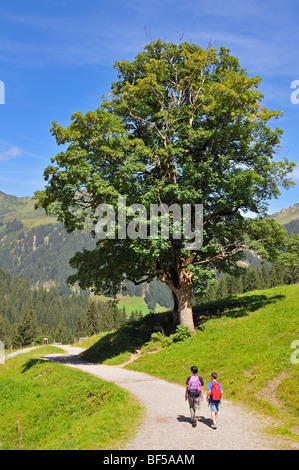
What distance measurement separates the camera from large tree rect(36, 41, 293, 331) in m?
25.2

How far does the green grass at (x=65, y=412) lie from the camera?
11891 mm

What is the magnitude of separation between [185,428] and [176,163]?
69.4 feet

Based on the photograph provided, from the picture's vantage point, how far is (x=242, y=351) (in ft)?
66.6

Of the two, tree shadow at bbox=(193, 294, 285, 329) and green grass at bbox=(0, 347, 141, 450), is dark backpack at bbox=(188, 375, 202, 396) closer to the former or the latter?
green grass at bbox=(0, 347, 141, 450)

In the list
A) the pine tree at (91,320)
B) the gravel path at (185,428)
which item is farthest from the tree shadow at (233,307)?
the pine tree at (91,320)

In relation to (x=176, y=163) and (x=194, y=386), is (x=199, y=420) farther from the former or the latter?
(x=176, y=163)

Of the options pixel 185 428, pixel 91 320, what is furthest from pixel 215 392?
pixel 91 320

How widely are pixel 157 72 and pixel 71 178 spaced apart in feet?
39.4

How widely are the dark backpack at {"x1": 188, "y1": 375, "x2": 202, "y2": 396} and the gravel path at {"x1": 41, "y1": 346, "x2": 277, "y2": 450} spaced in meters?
1.16

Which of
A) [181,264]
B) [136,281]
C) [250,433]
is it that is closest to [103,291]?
[136,281]

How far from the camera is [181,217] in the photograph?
26.1 metres

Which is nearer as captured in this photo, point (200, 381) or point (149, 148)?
point (200, 381)

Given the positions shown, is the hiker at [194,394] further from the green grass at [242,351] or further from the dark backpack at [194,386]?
the green grass at [242,351]
